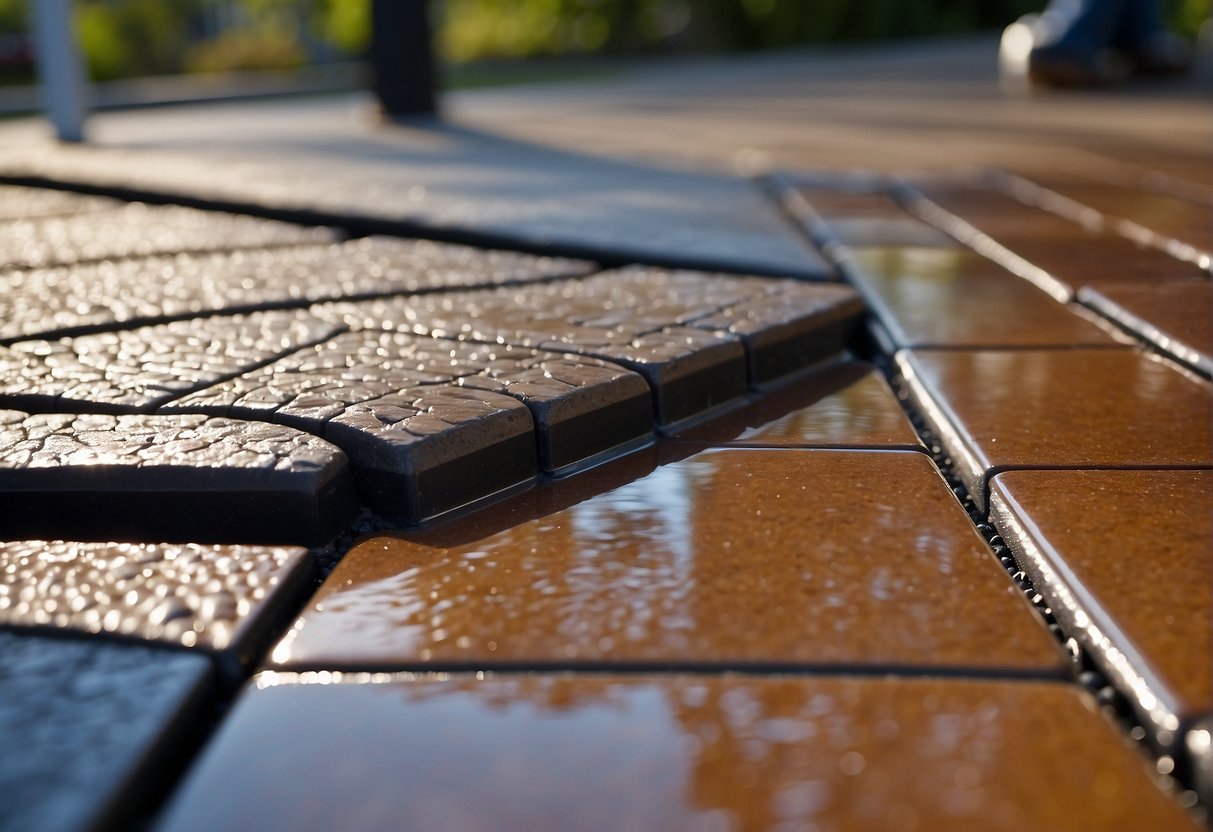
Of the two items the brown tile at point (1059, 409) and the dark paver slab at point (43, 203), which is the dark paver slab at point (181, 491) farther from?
the dark paver slab at point (43, 203)

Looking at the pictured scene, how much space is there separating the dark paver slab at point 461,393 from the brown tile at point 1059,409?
288mm

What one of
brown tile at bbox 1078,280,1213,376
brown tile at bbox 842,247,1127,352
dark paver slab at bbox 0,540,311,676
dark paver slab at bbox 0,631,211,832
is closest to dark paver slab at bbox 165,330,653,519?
dark paver slab at bbox 0,540,311,676

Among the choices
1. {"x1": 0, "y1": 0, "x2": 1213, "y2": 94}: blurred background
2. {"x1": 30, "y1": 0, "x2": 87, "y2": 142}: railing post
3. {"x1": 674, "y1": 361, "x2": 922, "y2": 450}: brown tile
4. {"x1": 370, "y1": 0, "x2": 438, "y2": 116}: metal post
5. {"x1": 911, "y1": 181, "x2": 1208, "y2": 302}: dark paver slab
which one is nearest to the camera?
{"x1": 674, "y1": 361, "x2": 922, "y2": 450}: brown tile

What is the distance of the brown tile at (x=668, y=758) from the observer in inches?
19.8

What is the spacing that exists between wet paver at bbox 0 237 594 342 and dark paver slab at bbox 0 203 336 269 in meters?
0.06

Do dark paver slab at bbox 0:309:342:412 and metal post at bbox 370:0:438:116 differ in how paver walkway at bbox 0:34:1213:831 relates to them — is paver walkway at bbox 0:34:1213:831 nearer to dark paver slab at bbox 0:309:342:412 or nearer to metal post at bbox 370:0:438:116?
dark paver slab at bbox 0:309:342:412

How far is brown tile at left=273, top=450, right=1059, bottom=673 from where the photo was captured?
642 mm

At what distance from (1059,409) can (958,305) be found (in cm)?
45

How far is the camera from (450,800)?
1.69 ft

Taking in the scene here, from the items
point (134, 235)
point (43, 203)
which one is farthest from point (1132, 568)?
point (43, 203)

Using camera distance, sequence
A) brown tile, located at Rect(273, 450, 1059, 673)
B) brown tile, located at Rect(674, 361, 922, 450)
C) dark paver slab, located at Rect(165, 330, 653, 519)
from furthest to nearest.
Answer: brown tile, located at Rect(674, 361, 922, 450) < dark paver slab, located at Rect(165, 330, 653, 519) < brown tile, located at Rect(273, 450, 1059, 673)

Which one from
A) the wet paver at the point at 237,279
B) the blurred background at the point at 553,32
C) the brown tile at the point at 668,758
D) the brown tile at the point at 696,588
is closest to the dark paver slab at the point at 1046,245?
the wet paver at the point at 237,279

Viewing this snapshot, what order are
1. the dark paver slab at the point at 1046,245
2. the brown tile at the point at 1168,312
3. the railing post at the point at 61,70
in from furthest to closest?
the railing post at the point at 61,70 < the dark paver slab at the point at 1046,245 < the brown tile at the point at 1168,312

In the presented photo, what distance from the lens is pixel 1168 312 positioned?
1.39 m
